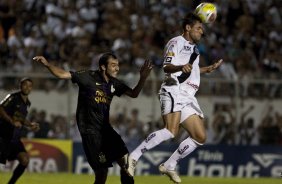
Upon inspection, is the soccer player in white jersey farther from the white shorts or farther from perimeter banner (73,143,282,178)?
perimeter banner (73,143,282,178)

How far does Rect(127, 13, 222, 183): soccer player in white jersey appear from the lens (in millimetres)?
13086

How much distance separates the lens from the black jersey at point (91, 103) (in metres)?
12.3

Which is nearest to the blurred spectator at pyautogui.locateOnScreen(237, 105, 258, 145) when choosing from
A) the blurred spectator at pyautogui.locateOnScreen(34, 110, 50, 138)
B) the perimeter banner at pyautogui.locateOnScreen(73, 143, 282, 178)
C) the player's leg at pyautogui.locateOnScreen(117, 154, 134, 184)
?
the perimeter banner at pyautogui.locateOnScreen(73, 143, 282, 178)

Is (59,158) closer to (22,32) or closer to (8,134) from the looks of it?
(22,32)

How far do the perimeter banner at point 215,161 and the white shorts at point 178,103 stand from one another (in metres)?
9.23

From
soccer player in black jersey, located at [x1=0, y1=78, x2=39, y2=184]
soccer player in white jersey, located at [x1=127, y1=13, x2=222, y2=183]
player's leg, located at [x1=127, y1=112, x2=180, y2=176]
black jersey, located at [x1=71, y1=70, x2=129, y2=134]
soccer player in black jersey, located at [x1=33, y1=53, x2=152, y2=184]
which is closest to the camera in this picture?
soccer player in black jersey, located at [x1=33, y1=53, x2=152, y2=184]

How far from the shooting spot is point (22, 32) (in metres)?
24.6

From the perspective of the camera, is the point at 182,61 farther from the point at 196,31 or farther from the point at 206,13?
the point at 206,13

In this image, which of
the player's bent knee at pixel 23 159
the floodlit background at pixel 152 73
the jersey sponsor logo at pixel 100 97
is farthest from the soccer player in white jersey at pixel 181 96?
the floodlit background at pixel 152 73

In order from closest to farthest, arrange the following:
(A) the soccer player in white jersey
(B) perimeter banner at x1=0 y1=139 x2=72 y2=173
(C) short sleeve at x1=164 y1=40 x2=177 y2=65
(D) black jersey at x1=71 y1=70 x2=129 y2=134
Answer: (D) black jersey at x1=71 y1=70 x2=129 y2=134 < (A) the soccer player in white jersey < (C) short sleeve at x1=164 y1=40 x2=177 y2=65 < (B) perimeter banner at x1=0 y1=139 x2=72 y2=173

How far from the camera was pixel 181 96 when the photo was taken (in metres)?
13.3

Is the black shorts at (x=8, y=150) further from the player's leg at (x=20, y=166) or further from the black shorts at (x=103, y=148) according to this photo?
the black shorts at (x=103, y=148)

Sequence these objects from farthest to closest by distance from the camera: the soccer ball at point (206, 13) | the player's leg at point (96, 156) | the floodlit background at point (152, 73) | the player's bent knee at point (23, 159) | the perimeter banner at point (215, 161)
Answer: the perimeter banner at point (215, 161) < the floodlit background at point (152, 73) < the player's bent knee at point (23, 159) < the soccer ball at point (206, 13) < the player's leg at point (96, 156)

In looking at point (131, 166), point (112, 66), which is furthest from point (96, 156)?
point (112, 66)
